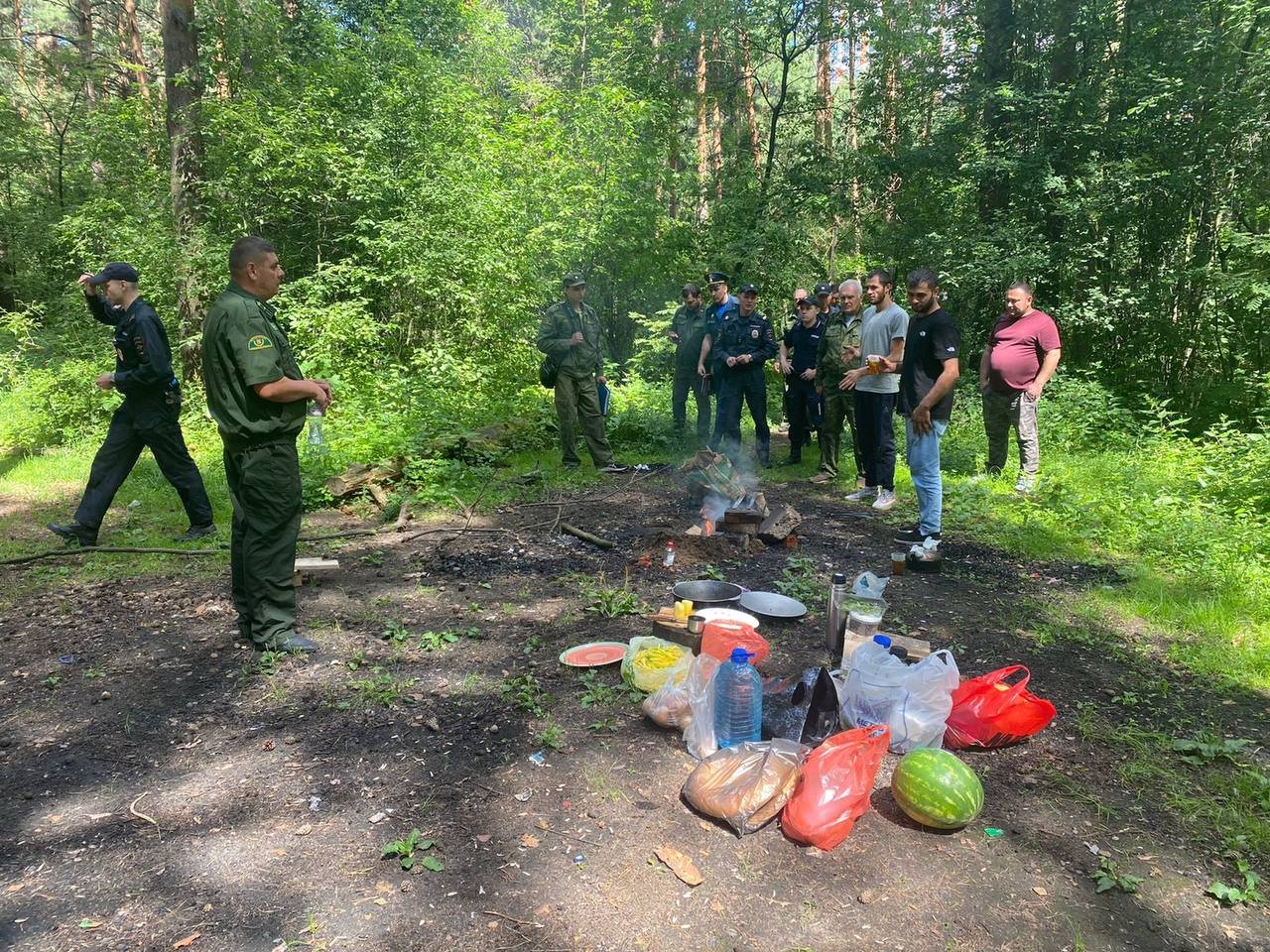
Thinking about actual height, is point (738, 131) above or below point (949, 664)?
above

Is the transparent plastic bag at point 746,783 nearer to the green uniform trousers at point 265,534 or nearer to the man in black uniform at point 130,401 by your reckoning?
the green uniform trousers at point 265,534

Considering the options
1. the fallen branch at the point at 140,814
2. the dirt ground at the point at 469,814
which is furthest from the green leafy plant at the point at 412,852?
the fallen branch at the point at 140,814

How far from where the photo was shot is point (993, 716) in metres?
3.13

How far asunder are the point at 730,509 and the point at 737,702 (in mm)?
3071

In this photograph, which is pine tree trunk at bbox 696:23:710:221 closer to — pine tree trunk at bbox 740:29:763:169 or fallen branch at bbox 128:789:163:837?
pine tree trunk at bbox 740:29:763:169

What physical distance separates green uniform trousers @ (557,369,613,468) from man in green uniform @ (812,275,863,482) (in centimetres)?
253

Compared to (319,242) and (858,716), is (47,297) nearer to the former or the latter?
(319,242)

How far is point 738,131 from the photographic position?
2098 centimetres

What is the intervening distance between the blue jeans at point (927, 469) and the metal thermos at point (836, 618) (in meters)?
1.73

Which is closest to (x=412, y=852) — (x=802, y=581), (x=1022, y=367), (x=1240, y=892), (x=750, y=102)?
(x=1240, y=892)

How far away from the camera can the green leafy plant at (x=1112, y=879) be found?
2.44 m

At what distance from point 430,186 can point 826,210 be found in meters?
7.07

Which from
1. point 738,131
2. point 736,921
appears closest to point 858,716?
point 736,921

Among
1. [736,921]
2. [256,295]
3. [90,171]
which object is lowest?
[736,921]
